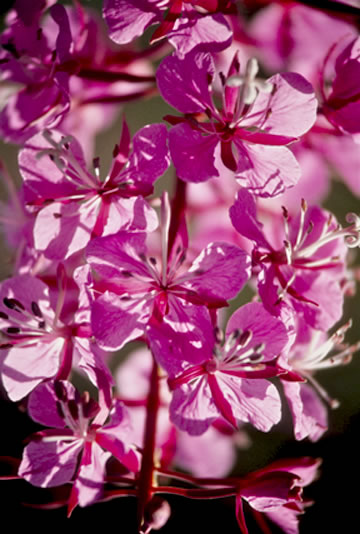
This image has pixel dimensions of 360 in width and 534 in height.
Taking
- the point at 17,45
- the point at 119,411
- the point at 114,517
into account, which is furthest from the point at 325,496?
the point at 17,45

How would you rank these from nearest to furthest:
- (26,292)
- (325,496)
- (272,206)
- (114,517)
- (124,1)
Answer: (124,1) → (26,292) → (272,206) → (114,517) → (325,496)

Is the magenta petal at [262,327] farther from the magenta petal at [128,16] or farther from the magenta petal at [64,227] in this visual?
the magenta petal at [128,16]

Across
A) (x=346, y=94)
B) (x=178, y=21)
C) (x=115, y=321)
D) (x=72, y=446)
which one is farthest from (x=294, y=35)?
(x=72, y=446)

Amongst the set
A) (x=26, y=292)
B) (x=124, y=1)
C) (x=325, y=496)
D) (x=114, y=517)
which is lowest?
(x=325, y=496)

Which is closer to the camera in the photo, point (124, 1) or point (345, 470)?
point (124, 1)

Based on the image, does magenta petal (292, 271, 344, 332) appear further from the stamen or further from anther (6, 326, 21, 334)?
anther (6, 326, 21, 334)

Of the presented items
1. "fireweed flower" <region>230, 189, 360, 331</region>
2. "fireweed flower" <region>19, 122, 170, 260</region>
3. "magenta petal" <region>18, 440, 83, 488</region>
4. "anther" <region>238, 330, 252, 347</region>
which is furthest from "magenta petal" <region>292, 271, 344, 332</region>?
"magenta petal" <region>18, 440, 83, 488</region>

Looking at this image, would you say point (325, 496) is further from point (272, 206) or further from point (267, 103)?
point (267, 103)

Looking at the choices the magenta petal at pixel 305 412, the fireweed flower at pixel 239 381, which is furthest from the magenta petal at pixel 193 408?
the magenta petal at pixel 305 412
